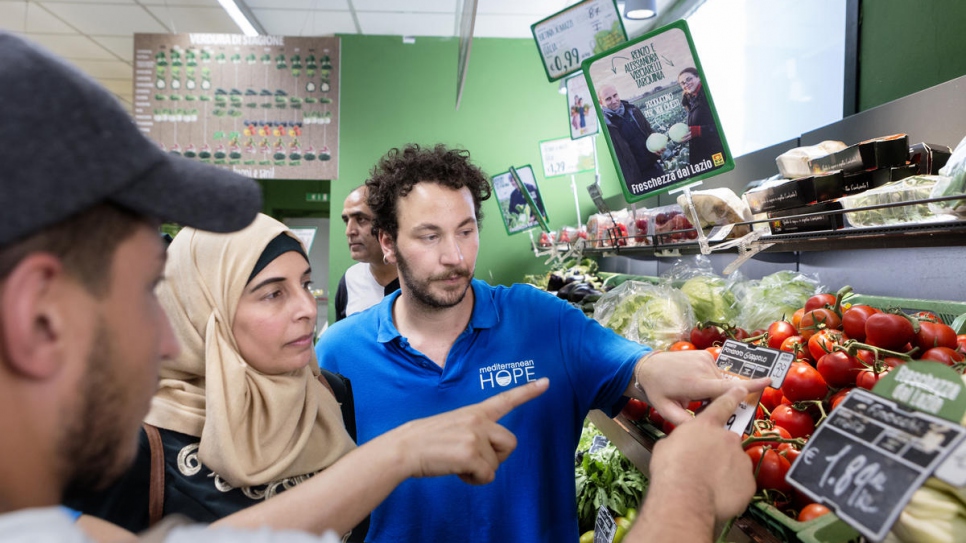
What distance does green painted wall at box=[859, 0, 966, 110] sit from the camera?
87.0 inches

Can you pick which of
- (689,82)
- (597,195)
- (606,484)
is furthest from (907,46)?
(606,484)

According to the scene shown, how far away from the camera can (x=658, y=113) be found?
2150mm

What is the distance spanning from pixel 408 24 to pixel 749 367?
573 cm

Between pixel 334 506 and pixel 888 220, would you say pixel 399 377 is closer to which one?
pixel 334 506

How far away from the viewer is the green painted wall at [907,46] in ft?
7.25

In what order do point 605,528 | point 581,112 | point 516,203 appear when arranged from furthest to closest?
point 516,203, point 581,112, point 605,528

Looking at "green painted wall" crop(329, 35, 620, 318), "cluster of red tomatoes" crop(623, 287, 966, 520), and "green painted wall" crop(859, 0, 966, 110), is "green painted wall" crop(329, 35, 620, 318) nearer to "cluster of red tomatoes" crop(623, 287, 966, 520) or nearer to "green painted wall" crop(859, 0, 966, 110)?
"green painted wall" crop(859, 0, 966, 110)

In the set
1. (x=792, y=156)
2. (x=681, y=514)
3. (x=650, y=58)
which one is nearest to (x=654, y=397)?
(x=681, y=514)

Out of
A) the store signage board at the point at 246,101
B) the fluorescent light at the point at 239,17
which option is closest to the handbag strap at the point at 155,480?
the store signage board at the point at 246,101

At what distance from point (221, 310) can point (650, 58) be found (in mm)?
1652

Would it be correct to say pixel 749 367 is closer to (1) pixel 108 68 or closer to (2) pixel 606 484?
(2) pixel 606 484

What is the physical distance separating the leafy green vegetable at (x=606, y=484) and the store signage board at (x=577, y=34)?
2123 millimetres

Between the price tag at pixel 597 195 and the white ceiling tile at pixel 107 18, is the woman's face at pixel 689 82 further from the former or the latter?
the white ceiling tile at pixel 107 18

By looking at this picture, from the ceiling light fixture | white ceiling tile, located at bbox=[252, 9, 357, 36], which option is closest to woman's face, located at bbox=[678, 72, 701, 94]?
the ceiling light fixture
